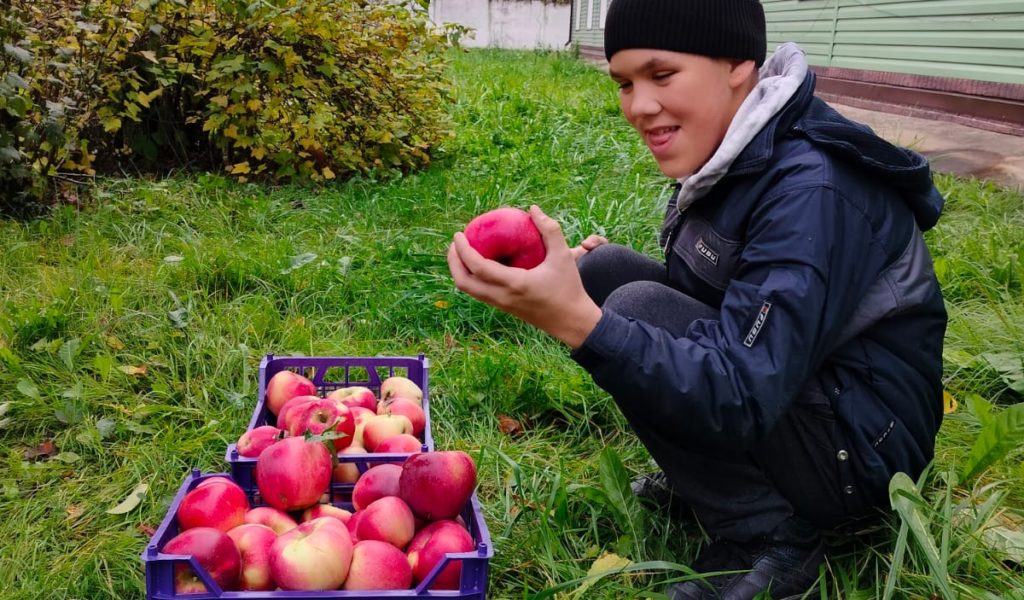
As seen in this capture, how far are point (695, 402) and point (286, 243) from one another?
2.60 metres

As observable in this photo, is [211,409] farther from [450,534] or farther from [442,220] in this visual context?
[442,220]

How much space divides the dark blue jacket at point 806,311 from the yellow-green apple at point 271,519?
2.35ft

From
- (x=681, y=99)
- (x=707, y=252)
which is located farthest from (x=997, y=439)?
(x=681, y=99)

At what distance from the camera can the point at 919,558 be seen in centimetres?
168

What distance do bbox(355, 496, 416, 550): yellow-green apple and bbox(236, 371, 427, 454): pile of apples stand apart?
19 centimetres

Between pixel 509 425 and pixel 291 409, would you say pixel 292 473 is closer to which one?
pixel 291 409

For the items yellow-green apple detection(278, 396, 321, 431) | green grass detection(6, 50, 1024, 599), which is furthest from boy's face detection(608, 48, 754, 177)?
yellow-green apple detection(278, 396, 321, 431)

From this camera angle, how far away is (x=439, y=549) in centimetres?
151

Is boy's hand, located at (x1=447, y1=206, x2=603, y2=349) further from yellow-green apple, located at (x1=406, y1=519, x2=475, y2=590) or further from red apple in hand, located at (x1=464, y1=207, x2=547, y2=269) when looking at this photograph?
yellow-green apple, located at (x1=406, y1=519, x2=475, y2=590)

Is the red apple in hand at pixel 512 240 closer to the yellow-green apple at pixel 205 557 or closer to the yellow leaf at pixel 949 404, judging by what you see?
the yellow-green apple at pixel 205 557

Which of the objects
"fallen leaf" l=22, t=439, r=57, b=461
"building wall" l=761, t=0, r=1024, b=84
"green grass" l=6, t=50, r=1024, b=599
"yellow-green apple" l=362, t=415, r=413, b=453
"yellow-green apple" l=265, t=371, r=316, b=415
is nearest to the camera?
"green grass" l=6, t=50, r=1024, b=599

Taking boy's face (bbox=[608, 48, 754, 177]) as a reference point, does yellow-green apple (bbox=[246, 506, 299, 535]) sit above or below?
below

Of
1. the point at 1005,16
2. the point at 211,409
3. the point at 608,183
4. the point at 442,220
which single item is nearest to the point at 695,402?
the point at 211,409

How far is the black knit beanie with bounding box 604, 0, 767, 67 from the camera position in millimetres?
1625
